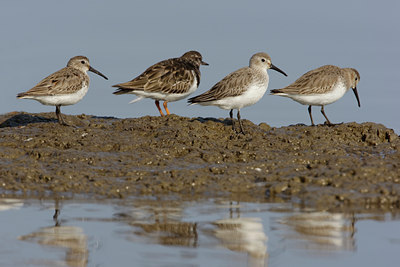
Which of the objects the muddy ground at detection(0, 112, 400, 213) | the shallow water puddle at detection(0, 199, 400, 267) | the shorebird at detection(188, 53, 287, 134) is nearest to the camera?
the shallow water puddle at detection(0, 199, 400, 267)

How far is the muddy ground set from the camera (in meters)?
10.8

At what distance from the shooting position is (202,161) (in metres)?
12.3

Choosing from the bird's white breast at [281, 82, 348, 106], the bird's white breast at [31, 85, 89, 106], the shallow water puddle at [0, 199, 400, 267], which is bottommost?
the shallow water puddle at [0, 199, 400, 267]

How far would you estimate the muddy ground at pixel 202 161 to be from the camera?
10773 mm

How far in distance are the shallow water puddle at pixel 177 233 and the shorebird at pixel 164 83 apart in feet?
20.3

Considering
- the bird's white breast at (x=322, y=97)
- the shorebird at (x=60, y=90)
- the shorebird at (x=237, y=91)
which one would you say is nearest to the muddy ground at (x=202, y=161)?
the shorebird at (x=237, y=91)

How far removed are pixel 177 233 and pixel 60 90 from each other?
7.13m

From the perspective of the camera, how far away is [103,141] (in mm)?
13234

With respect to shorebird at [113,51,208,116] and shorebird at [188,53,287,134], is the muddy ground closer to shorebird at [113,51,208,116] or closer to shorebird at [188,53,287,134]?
shorebird at [188,53,287,134]

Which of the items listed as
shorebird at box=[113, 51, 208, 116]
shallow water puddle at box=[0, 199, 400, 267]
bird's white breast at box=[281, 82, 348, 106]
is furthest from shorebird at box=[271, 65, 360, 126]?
shallow water puddle at box=[0, 199, 400, 267]

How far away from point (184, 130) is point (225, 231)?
5.21 meters

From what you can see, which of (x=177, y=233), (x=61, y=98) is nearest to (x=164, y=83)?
(x=61, y=98)

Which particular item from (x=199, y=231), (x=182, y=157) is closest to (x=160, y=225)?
(x=199, y=231)

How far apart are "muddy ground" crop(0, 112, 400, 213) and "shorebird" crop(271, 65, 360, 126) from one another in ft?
4.13
